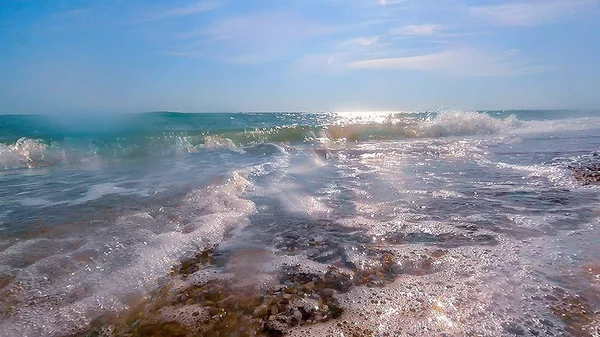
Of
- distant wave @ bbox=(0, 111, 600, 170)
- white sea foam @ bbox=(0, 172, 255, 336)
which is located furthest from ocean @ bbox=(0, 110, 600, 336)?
distant wave @ bbox=(0, 111, 600, 170)

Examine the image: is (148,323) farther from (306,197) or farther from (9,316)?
(306,197)

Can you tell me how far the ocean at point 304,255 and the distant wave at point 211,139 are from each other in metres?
5.57

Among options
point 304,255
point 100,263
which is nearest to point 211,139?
point 100,263

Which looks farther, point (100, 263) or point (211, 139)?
point (211, 139)

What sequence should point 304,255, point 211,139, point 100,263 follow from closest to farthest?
point 100,263 → point 304,255 → point 211,139

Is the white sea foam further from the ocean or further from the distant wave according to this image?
the distant wave

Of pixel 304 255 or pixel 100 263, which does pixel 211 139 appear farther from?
pixel 304 255

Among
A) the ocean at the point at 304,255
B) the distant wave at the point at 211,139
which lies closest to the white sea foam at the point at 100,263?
the ocean at the point at 304,255

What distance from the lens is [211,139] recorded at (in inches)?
785

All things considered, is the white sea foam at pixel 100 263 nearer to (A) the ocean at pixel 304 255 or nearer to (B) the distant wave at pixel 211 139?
(A) the ocean at pixel 304 255

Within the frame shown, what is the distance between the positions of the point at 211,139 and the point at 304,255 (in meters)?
16.3

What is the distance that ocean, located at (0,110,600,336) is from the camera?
315cm

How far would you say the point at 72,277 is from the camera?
3973mm

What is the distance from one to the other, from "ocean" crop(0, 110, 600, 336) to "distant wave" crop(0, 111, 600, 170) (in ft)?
18.3
